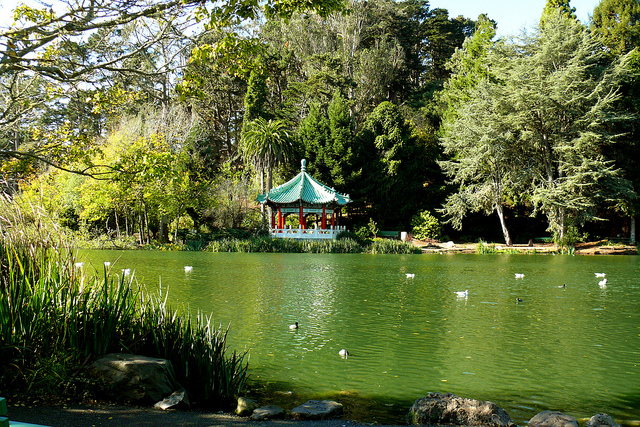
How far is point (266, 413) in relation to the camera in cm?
428

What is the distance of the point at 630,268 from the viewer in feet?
62.7

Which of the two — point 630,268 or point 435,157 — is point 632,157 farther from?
point 630,268

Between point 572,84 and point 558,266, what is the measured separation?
505 inches

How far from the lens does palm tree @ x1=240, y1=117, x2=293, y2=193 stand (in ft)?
110

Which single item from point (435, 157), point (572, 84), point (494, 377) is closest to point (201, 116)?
point (435, 157)

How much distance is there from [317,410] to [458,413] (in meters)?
1.22

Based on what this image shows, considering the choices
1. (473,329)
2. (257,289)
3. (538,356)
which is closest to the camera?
(538,356)

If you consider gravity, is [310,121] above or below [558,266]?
above

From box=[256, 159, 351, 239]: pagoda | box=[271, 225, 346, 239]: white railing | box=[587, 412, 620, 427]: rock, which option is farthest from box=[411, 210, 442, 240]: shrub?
box=[587, 412, 620, 427]: rock

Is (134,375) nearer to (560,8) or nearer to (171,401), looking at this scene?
(171,401)

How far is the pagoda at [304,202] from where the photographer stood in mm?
31047

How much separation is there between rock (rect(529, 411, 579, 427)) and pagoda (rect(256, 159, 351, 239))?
26332 millimetres

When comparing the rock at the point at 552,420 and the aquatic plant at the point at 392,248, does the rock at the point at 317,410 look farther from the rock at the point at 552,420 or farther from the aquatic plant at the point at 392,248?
the aquatic plant at the point at 392,248

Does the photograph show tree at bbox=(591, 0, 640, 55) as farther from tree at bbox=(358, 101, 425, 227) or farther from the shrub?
the shrub
